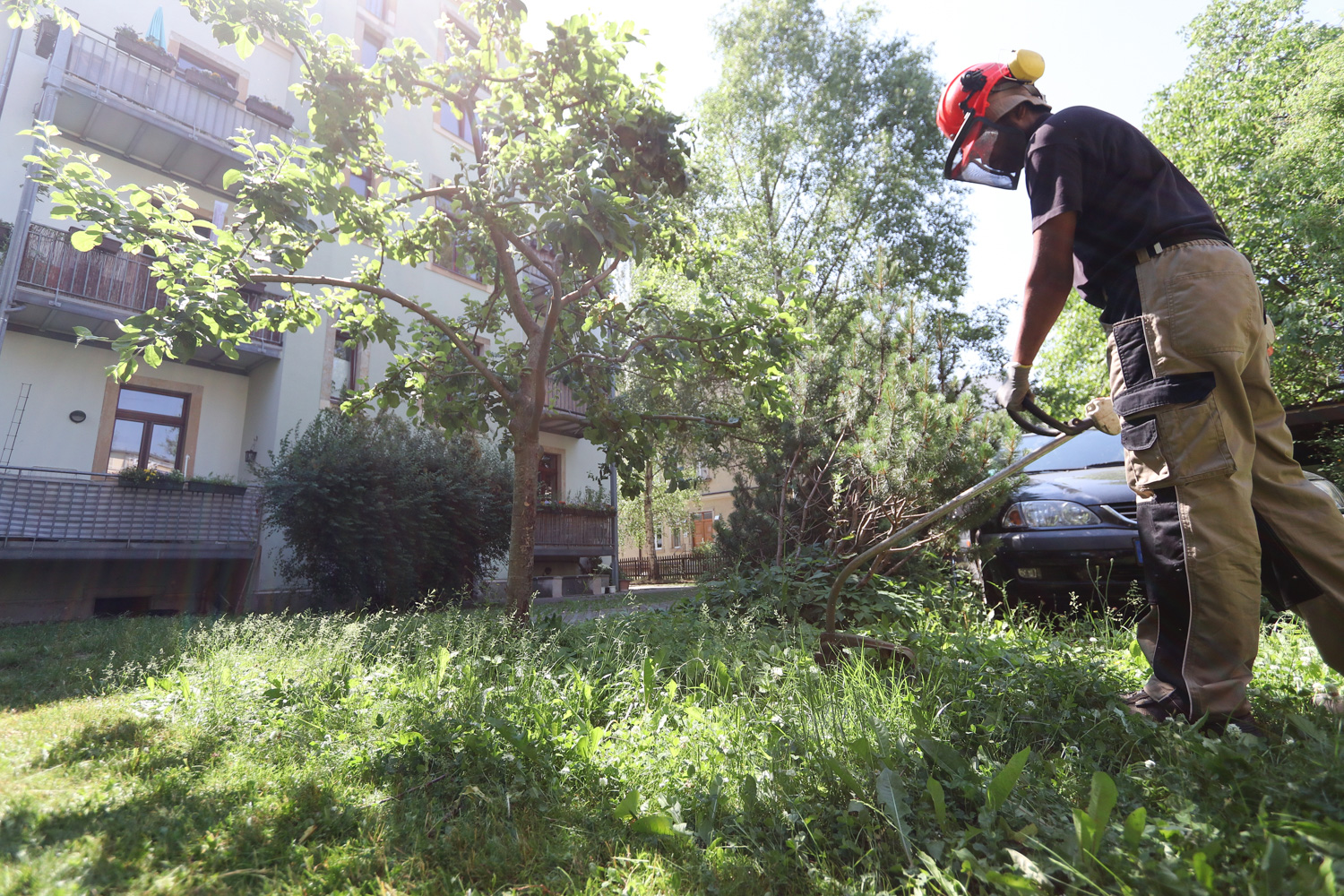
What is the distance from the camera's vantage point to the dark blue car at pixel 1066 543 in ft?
12.1

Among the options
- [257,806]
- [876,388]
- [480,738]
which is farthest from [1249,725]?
[876,388]

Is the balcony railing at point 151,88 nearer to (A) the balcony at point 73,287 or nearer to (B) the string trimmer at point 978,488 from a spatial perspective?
(A) the balcony at point 73,287

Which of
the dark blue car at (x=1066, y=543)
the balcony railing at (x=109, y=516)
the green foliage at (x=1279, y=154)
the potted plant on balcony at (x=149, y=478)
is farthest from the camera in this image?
the green foliage at (x=1279, y=154)

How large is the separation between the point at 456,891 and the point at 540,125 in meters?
4.47

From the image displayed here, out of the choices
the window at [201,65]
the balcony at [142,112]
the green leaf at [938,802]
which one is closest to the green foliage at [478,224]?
the green leaf at [938,802]

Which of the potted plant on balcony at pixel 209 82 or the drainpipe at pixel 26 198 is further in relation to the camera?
the potted plant on balcony at pixel 209 82

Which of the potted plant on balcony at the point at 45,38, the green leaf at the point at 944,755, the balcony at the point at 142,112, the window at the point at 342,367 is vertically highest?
the potted plant on balcony at the point at 45,38

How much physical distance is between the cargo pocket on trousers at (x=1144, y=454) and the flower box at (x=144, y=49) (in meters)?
13.2

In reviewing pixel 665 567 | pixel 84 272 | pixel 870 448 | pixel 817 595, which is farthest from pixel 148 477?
pixel 665 567

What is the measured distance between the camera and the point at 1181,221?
199 centimetres

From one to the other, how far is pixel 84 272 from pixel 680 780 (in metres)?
10.9

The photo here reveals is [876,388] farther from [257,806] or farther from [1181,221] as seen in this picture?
[257,806]

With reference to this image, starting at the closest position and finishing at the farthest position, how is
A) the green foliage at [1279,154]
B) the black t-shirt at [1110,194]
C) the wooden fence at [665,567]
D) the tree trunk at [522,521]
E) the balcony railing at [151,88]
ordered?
the black t-shirt at [1110,194], the tree trunk at [522,521], the balcony railing at [151,88], the green foliage at [1279,154], the wooden fence at [665,567]

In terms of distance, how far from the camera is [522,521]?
468 cm
